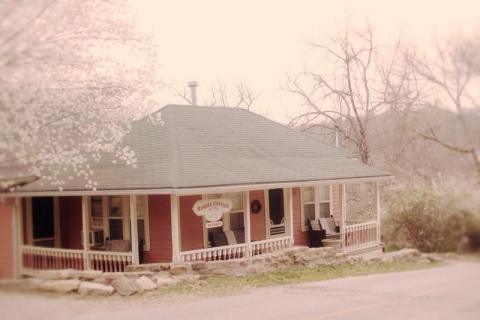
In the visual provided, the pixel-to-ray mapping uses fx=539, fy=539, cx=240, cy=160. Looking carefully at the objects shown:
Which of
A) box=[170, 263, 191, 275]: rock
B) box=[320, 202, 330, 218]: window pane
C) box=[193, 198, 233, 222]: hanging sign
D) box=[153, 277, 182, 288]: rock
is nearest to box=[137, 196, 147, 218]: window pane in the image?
box=[193, 198, 233, 222]: hanging sign

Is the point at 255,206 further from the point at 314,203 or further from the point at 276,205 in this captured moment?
the point at 314,203

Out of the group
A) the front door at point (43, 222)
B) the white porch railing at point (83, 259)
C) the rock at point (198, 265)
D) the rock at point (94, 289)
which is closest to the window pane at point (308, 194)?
the rock at point (198, 265)

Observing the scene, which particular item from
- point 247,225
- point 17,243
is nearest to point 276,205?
point 247,225

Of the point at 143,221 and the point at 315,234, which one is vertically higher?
the point at 143,221

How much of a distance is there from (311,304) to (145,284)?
3.81 m

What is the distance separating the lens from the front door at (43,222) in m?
13.9

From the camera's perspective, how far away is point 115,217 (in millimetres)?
15641

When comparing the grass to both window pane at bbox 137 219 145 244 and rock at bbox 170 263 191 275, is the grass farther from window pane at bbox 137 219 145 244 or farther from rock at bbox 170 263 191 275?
window pane at bbox 137 219 145 244

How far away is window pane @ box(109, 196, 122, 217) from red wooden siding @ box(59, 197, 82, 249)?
0.99m

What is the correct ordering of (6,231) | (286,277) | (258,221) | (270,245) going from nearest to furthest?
(6,231), (286,277), (270,245), (258,221)

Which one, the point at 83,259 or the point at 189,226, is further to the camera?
the point at 189,226

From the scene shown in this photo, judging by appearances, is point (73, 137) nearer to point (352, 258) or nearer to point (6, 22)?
point (6, 22)

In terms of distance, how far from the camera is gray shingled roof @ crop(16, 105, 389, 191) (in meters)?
13.6

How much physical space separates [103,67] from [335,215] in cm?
1232
